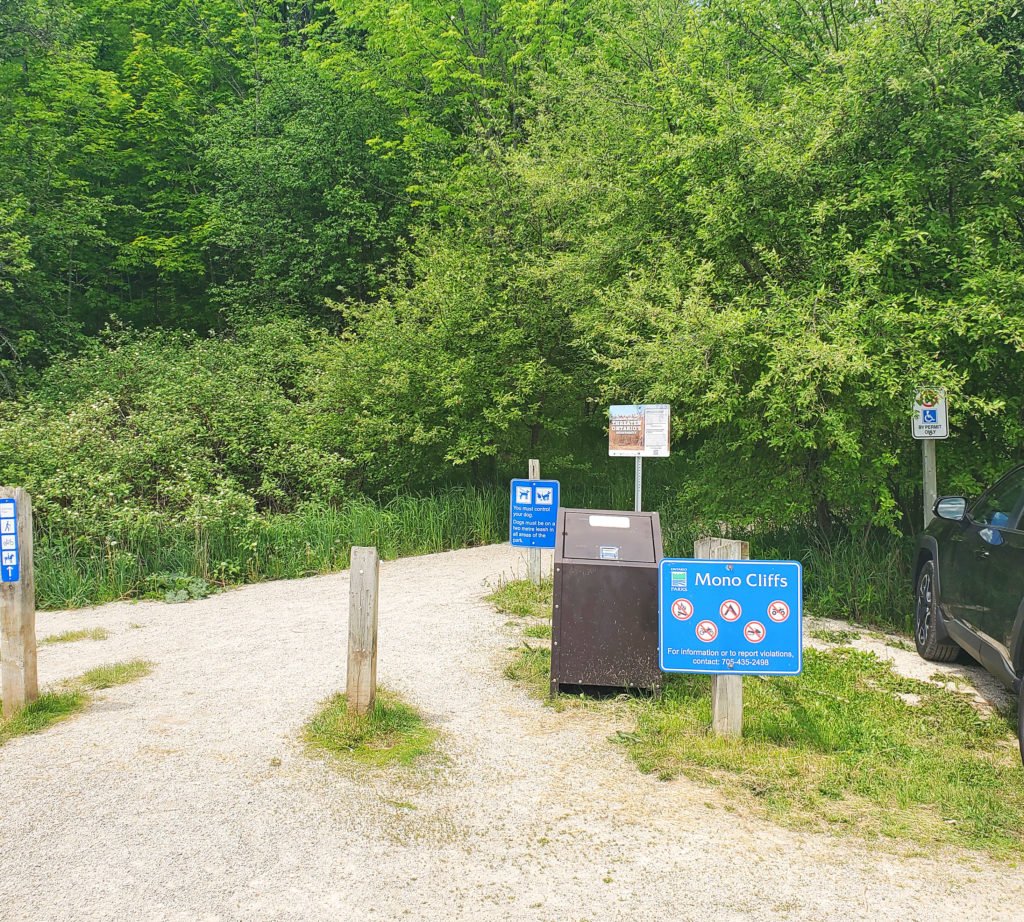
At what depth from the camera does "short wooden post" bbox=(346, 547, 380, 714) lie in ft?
17.3

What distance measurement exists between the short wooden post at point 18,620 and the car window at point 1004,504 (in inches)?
247

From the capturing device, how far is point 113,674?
261 inches

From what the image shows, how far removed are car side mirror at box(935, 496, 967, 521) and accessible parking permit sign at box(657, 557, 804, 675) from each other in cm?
213

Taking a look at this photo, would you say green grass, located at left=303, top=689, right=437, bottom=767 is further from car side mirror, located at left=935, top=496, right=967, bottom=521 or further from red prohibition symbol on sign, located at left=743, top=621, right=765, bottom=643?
car side mirror, located at left=935, top=496, right=967, bottom=521

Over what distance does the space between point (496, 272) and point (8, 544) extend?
10.6m

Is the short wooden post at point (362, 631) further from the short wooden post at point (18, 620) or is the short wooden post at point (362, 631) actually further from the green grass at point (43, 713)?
the short wooden post at point (18, 620)

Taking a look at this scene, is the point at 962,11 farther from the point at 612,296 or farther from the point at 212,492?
the point at 212,492

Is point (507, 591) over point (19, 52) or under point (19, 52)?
under

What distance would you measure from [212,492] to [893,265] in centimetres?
922

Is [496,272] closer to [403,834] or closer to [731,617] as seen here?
[731,617]

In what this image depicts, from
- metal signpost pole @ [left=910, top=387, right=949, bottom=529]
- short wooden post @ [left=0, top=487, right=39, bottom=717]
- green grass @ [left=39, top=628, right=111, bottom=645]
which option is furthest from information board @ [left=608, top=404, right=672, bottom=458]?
short wooden post @ [left=0, top=487, right=39, bottom=717]

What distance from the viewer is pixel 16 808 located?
430 cm

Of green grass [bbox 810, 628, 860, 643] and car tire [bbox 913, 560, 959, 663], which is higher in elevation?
car tire [bbox 913, 560, 959, 663]

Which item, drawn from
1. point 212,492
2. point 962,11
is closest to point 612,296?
point 962,11
